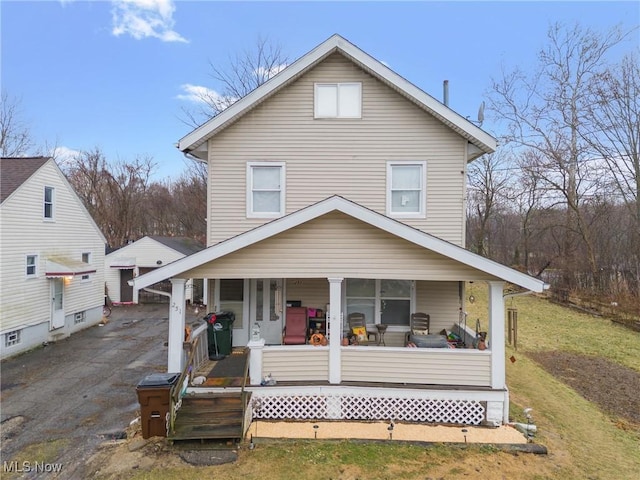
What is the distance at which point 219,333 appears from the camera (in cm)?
919

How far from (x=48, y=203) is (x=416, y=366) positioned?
1624 centimetres

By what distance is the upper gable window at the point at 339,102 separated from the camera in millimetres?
9273

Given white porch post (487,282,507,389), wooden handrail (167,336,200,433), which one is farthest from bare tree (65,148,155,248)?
white porch post (487,282,507,389)

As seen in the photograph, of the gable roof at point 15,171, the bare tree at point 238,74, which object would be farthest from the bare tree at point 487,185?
the gable roof at point 15,171

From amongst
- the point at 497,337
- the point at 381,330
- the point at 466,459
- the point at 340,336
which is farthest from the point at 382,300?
the point at 466,459

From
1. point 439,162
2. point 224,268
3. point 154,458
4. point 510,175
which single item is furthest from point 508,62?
point 154,458

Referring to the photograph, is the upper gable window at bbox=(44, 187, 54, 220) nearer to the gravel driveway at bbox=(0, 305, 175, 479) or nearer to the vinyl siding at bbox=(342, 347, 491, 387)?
the gravel driveway at bbox=(0, 305, 175, 479)

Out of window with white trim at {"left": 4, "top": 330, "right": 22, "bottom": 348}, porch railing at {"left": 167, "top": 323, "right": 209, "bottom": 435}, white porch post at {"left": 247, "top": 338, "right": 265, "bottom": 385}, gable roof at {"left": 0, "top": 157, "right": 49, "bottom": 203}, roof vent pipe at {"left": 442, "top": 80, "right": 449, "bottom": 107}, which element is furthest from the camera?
gable roof at {"left": 0, "top": 157, "right": 49, "bottom": 203}

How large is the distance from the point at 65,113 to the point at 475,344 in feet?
127

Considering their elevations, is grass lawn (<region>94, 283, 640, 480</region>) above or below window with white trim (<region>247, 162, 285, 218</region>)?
below

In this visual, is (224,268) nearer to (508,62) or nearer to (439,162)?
(439,162)

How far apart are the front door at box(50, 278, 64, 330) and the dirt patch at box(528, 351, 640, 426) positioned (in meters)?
19.1

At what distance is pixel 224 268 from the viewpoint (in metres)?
7.15

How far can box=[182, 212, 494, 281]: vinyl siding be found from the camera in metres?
7.11
